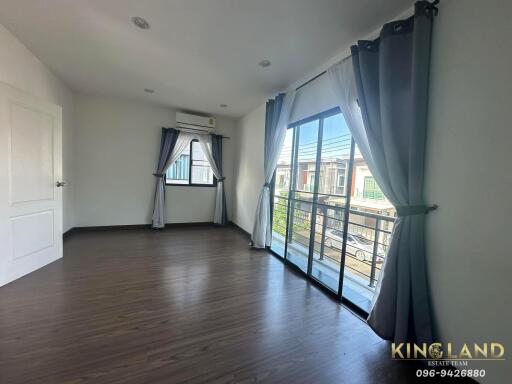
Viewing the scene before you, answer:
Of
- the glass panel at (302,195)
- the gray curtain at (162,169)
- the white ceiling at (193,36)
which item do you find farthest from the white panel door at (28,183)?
the glass panel at (302,195)

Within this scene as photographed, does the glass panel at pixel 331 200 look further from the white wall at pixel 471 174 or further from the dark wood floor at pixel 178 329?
the white wall at pixel 471 174

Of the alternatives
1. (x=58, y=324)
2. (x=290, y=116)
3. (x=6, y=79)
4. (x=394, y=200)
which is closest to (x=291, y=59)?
(x=290, y=116)

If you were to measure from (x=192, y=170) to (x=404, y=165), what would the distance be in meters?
4.36

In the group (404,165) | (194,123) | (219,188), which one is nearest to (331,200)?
(404,165)

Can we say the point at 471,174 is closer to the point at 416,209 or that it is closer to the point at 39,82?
the point at 416,209

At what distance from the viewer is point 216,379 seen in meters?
1.28

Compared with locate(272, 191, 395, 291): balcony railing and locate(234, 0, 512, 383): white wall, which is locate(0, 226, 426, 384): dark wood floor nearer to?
locate(272, 191, 395, 291): balcony railing

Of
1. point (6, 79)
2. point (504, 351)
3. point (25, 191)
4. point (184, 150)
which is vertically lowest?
point (504, 351)

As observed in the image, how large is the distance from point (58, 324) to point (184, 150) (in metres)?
3.80

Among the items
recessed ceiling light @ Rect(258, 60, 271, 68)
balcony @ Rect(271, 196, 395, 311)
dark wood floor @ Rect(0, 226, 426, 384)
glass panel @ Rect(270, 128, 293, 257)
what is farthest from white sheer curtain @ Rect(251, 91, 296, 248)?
dark wood floor @ Rect(0, 226, 426, 384)

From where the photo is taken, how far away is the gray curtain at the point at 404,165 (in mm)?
1468

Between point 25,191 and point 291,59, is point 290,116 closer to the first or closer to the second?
point 291,59

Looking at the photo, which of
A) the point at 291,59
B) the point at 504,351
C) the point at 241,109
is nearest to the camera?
the point at 504,351

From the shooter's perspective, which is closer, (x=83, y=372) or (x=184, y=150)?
(x=83, y=372)
